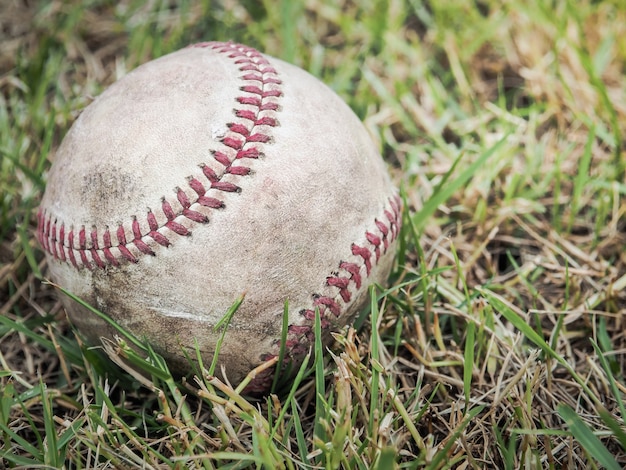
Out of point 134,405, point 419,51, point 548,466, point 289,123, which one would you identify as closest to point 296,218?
point 289,123

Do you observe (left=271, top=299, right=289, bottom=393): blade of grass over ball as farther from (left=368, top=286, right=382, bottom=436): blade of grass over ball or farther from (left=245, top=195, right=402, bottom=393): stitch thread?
(left=368, top=286, right=382, bottom=436): blade of grass over ball

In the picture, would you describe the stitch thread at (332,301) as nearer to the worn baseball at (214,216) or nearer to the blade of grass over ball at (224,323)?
the worn baseball at (214,216)

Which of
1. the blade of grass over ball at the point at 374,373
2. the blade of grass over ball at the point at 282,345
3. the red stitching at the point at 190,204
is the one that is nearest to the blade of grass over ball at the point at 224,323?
the blade of grass over ball at the point at 282,345

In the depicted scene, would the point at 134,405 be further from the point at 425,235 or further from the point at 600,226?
the point at 600,226

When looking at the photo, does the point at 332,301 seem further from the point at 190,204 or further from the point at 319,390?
the point at 190,204

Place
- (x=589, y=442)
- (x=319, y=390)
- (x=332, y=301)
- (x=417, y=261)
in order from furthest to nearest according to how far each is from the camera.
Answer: (x=417, y=261) → (x=332, y=301) → (x=319, y=390) → (x=589, y=442)

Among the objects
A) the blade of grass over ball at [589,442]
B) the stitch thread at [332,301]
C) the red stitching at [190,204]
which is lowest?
the blade of grass over ball at [589,442]

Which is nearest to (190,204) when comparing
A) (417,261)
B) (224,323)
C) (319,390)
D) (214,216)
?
(214,216)
